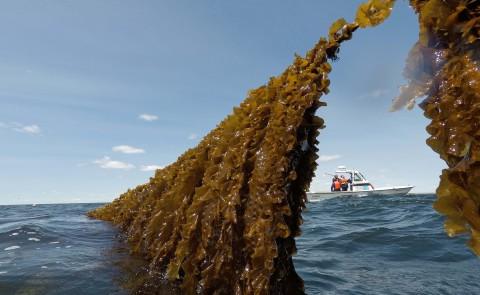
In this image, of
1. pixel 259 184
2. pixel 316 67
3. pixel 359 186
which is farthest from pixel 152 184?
pixel 359 186

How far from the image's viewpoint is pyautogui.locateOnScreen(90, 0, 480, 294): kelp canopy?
1.65 m

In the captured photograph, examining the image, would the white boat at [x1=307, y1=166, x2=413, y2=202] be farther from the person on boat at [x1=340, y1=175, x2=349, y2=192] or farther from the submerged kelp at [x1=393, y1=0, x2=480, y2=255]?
the submerged kelp at [x1=393, y1=0, x2=480, y2=255]

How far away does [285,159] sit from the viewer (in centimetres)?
289

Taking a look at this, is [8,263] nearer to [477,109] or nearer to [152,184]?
[152,184]

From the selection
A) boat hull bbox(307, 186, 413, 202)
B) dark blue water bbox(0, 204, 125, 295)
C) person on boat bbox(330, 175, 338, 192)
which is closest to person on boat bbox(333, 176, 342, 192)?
person on boat bbox(330, 175, 338, 192)

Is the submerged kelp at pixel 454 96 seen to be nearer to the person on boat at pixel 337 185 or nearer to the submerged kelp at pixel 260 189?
the submerged kelp at pixel 260 189

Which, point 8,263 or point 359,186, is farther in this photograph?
point 359,186

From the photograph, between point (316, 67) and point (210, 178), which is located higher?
point (316, 67)

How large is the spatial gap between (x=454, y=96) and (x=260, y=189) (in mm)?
1624

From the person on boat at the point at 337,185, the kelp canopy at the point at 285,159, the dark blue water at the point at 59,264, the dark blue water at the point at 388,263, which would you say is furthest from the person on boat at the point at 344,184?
the kelp canopy at the point at 285,159

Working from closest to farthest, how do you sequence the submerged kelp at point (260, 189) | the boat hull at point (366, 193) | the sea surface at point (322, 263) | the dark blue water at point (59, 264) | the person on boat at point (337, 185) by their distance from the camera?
the submerged kelp at point (260, 189), the dark blue water at point (59, 264), the sea surface at point (322, 263), the boat hull at point (366, 193), the person on boat at point (337, 185)

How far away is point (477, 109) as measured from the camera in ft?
→ 5.22

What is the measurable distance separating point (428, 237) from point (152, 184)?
21.3ft

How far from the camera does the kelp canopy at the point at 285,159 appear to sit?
165cm
